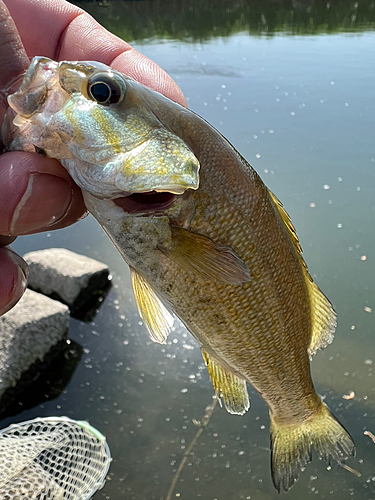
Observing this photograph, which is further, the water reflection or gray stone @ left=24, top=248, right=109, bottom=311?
the water reflection

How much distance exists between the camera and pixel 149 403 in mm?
3367

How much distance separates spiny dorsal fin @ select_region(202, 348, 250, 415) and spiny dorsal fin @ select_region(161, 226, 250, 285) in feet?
1.73

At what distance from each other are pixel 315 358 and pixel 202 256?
8.79 feet

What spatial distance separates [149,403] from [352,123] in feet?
17.8

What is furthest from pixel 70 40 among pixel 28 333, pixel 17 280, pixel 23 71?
pixel 28 333

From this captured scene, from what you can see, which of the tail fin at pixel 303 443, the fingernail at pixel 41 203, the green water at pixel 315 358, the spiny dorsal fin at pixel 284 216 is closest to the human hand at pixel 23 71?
the fingernail at pixel 41 203

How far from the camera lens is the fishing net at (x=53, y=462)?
8.21 feet

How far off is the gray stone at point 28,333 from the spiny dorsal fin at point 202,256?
Answer: 258 centimetres

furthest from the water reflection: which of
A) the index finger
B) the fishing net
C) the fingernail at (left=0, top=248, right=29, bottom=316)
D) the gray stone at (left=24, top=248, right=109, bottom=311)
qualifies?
the fingernail at (left=0, top=248, right=29, bottom=316)

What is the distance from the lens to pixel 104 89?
3.89ft

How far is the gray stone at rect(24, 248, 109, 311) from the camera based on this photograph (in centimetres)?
419

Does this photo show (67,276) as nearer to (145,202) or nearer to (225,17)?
(145,202)

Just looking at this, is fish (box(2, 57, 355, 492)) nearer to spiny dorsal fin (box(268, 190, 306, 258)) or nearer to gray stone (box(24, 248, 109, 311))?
spiny dorsal fin (box(268, 190, 306, 258))

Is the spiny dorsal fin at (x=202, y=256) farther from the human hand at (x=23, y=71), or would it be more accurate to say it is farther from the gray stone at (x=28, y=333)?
the gray stone at (x=28, y=333)
